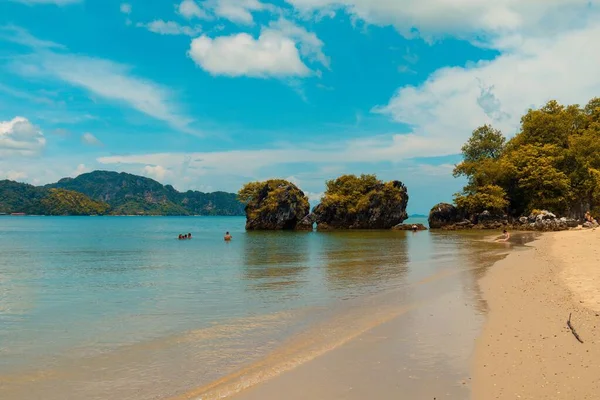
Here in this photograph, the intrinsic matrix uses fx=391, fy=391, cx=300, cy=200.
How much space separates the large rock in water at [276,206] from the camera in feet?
343

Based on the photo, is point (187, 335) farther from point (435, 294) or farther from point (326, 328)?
point (435, 294)

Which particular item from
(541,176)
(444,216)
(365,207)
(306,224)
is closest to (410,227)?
(444,216)

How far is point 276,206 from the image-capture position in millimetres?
103812

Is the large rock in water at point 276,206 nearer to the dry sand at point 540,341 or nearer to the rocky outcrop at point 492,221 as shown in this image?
the rocky outcrop at point 492,221

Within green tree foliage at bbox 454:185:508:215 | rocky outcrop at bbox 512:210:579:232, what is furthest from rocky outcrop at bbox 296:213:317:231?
rocky outcrop at bbox 512:210:579:232

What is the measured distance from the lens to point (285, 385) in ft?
28.2

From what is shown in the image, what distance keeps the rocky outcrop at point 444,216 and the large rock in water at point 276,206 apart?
3392 centimetres

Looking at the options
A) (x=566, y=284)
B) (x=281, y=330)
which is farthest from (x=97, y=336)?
(x=566, y=284)

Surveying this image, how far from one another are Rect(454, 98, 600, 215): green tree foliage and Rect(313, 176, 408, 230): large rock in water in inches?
644

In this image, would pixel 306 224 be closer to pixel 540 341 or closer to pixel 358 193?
pixel 358 193

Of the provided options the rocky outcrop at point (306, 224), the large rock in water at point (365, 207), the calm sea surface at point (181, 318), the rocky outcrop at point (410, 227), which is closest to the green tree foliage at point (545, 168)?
the rocky outcrop at point (410, 227)

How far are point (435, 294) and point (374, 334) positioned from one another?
24.6ft

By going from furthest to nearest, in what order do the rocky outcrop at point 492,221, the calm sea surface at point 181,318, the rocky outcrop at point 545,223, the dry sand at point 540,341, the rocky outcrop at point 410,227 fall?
the rocky outcrop at point 410,227
the rocky outcrop at point 492,221
the rocky outcrop at point 545,223
the calm sea surface at point 181,318
the dry sand at point 540,341

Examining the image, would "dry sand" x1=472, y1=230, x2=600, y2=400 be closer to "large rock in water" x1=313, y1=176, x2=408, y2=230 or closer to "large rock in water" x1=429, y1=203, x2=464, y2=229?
"large rock in water" x1=429, y1=203, x2=464, y2=229
